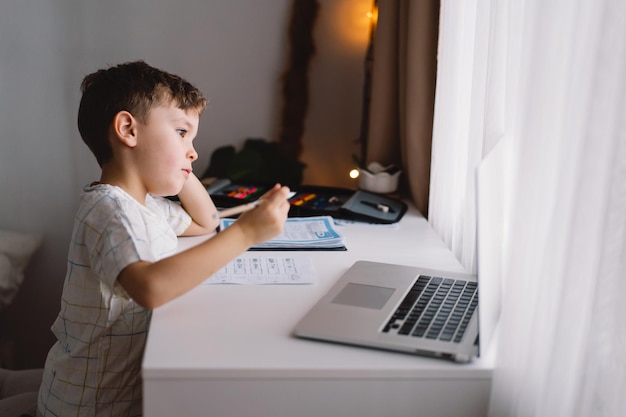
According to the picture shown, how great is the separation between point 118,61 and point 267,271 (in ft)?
3.63

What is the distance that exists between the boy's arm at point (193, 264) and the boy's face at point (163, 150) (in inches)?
8.5

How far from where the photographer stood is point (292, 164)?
2.29m

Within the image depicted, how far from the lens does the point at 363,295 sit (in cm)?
127

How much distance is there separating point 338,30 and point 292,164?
1.42ft

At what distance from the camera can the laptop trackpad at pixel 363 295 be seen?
1231 millimetres

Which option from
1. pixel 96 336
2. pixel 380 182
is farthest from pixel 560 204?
pixel 380 182

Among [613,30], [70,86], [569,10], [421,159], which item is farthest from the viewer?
[70,86]

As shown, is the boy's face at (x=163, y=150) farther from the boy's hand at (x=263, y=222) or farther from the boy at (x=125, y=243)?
the boy's hand at (x=263, y=222)

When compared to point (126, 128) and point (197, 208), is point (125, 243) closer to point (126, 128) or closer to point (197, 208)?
point (126, 128)

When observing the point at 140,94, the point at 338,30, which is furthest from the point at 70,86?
the point at 140,94

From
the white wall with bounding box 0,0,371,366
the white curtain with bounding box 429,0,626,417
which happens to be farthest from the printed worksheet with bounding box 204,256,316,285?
the white wall with bounding box 0,0,371,366

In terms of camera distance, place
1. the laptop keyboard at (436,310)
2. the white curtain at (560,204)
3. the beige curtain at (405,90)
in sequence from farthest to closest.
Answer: the beige curtain at (405,90)
the laptop keyboard at (436,310)
the white curtain at (560,204)

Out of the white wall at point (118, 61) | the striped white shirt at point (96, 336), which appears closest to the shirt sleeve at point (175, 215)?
the striped white shirt at point (96, 336)

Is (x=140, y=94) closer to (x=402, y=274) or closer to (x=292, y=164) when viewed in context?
(x=402, y=274)
